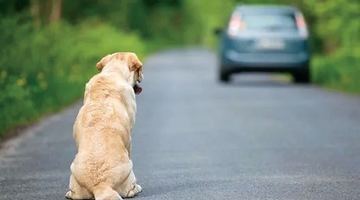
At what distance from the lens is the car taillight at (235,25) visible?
22250 millimetres

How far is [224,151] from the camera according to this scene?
10.4m

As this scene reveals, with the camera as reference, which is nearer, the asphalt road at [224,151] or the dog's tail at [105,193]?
the dog's tail at [105,193]

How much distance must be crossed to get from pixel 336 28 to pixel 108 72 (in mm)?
14602

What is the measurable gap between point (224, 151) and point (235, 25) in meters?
12.3

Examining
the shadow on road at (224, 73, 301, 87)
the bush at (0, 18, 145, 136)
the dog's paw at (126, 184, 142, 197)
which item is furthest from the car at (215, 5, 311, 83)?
the dog's paw at (126, 184, 142, 197)

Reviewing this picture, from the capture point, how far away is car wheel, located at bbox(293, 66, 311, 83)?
22.1 m

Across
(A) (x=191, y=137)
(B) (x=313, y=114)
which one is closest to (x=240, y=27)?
(B) (x=313, y=114)

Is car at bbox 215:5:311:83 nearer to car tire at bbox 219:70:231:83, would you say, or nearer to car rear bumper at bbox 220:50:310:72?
car rear bumper at bbox 220:50:310:72

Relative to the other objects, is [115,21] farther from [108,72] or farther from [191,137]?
[108,72]

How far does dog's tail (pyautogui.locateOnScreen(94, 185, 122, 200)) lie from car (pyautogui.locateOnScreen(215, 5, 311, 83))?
15399mm

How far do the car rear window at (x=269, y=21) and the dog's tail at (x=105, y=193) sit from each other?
15.9 meters

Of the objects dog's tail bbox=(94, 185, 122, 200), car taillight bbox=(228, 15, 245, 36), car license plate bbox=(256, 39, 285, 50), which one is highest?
dog's tail bbox=(94, 185, 122, 200)

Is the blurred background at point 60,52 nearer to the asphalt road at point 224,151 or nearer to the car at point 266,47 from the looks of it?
→ the asphalt road at point 224,151

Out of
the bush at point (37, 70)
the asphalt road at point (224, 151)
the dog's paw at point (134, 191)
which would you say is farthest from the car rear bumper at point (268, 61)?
the dog's paw at point (134, 191)
